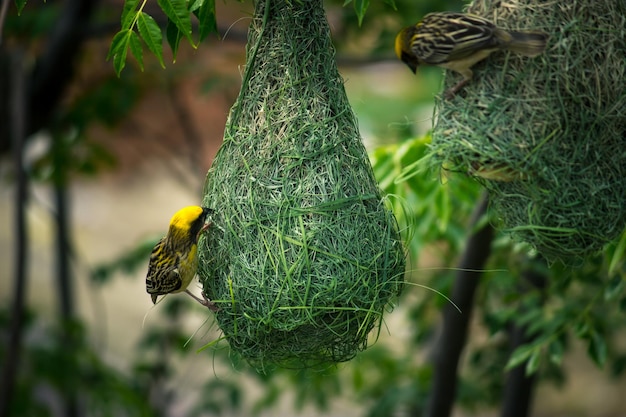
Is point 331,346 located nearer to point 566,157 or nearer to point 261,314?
point 261,314

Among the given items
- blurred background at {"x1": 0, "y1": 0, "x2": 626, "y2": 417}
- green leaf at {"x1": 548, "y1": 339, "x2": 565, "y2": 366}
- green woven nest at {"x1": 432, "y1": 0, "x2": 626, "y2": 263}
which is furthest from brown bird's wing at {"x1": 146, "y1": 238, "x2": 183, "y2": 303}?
green leaf at {"x1": 548, "y1": 339, "x2": 565, "y2": 366}

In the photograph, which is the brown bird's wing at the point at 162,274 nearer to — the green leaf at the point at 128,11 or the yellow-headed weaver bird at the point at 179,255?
the yellow-headed weaver bird at the point at 179,255

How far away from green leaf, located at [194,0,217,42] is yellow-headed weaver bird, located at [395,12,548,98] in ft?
1.74

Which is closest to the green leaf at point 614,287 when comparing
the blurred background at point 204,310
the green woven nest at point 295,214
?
the blurred background at point 204,310

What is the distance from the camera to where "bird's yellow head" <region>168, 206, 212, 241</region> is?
87.7 inches

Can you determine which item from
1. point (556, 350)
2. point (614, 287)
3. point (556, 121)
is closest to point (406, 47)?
point (556, 121)

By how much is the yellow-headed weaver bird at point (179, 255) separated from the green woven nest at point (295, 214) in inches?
2.5

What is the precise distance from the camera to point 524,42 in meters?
2.11

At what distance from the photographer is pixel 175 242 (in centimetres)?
224

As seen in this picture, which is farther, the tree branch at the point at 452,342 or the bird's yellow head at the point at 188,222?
the tree branch at the point at 452,342

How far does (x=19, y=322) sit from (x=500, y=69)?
10.5ft

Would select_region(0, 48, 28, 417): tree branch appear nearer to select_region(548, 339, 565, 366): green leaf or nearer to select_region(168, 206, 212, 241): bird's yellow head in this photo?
select_region(168, 206, 212, 241): bird's yellow head

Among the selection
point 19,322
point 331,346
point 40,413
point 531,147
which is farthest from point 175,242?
point 40,413

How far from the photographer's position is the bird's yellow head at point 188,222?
7.31 ft
